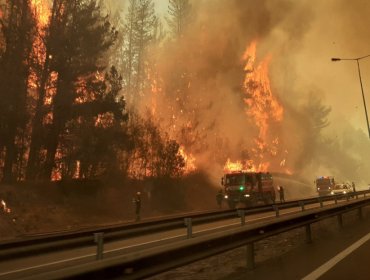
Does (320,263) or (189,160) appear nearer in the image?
(320,263)

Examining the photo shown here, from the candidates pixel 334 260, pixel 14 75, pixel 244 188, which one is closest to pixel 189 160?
pixel 244 188

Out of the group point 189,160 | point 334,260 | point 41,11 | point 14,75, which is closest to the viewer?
point 334,260

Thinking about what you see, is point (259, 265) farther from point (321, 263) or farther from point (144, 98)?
point (144, 98)

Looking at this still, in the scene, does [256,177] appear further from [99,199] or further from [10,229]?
[10,229]

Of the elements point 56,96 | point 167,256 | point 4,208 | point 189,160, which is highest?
point 56,96

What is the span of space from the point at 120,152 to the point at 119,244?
23.8 m

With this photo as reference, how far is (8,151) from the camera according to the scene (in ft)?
95.8

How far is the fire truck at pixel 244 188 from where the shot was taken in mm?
35250

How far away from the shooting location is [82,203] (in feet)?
97.0

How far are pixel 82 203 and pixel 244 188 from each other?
513 inches

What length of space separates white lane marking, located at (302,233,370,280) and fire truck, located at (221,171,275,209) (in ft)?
75.3

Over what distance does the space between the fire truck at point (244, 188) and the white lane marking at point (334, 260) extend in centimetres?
2294

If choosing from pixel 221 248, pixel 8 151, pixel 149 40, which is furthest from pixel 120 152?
pixel 149 40

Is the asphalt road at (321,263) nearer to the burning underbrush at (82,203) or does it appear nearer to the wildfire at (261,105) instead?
the burning underbrush at (82,203)
